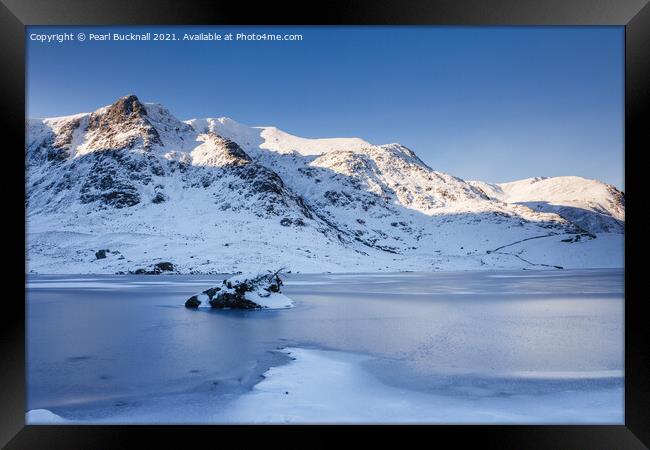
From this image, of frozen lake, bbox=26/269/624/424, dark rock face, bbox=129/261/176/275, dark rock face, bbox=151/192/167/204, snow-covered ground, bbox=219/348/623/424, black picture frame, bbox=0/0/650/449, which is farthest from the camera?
dark rock face, bbox=151/192/167/204

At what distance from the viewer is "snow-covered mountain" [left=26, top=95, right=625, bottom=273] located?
8775 cm

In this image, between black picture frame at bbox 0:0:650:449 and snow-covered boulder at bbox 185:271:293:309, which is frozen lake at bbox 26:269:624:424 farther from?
snow-covered boulder at bbox 185:271:293:309

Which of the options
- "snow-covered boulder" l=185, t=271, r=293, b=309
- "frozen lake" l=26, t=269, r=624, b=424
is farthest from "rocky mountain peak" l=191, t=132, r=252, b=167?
"frozen lake" l=26, t=269, r=624, b=424

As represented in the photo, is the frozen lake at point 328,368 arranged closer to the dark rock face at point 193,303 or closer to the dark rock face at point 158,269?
the dark rock face at point 193,303

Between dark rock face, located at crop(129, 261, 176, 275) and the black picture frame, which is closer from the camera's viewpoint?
the black picture frame

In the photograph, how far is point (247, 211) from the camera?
121 m

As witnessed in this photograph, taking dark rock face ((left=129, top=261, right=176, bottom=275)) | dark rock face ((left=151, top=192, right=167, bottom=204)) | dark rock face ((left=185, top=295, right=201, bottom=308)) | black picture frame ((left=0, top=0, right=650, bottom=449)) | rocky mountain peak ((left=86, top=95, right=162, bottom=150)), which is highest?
rocky mountain peak ((left=86, top=95, right=162, bottom=150))

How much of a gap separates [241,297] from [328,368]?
42.3ft

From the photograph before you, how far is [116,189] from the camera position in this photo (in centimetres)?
12475

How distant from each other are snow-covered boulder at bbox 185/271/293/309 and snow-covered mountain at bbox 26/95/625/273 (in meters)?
51.6
